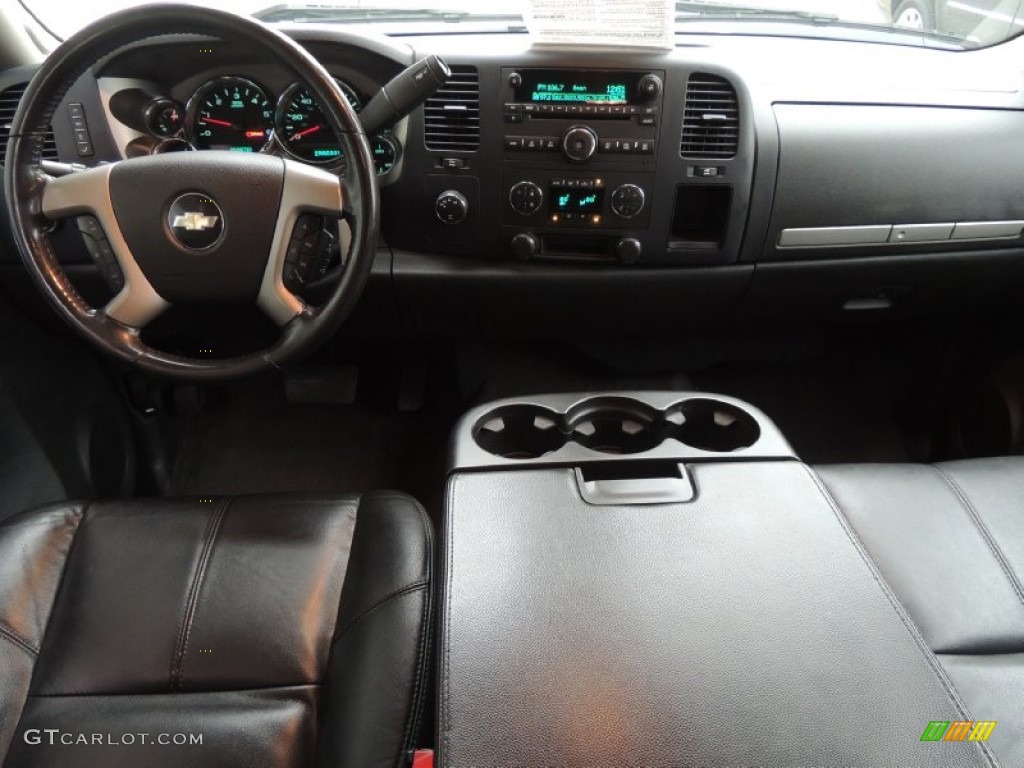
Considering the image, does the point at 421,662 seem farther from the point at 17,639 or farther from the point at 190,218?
the point at 190,218

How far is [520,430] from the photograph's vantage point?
1.04 metres

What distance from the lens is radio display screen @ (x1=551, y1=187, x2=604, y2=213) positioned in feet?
4.24

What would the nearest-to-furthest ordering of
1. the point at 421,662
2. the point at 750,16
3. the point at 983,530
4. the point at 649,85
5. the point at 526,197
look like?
the point at 421,662 < the point at 983,530 < the point at 649,85 < the point at 526,197 < the point at 750,16

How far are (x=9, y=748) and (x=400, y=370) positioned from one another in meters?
1.29

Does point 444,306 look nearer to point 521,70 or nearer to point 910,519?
point 521,70

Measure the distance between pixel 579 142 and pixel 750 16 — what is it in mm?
588

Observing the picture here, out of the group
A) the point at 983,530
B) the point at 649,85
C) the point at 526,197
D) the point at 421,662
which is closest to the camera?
the point at 421,662

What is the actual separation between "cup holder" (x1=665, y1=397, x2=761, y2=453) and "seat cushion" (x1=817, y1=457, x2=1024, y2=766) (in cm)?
12

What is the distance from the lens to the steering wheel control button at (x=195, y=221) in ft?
3.22

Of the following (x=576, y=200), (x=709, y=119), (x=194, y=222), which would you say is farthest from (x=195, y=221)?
(x=709, y=119)

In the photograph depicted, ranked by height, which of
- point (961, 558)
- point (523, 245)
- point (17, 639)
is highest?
point (523, 245)

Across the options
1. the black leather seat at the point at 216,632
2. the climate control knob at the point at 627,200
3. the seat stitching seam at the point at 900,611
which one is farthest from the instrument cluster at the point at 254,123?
the seat stitching seam at the point at 900,611

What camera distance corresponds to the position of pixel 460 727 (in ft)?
2.01

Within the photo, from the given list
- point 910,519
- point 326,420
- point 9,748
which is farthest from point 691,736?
point 326,420
